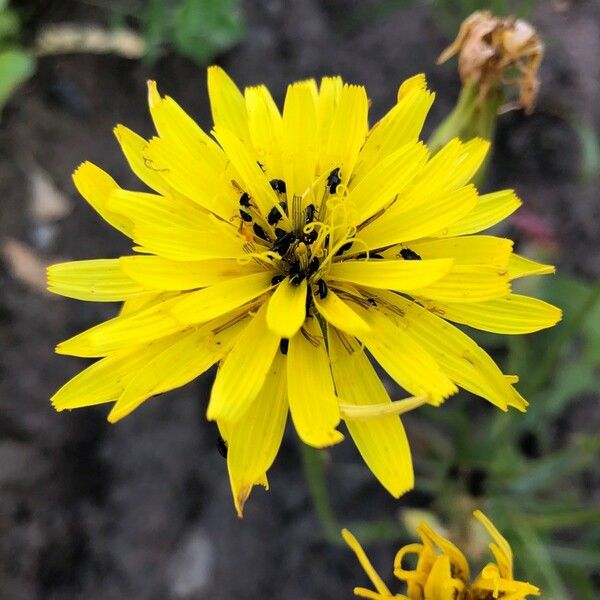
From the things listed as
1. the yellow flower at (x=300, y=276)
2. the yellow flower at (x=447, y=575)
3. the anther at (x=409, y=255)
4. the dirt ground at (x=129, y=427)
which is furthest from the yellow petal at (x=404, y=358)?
the dirt ground at (x=129, y=427)

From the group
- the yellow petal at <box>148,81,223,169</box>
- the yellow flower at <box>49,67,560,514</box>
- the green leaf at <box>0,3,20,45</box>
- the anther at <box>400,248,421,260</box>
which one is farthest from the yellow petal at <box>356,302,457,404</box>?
the green leaf at <box>0,3,20,45</box>

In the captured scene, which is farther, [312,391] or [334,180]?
[334,180]

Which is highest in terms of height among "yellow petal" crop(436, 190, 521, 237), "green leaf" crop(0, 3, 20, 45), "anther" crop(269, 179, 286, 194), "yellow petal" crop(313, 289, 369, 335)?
"green leaf" crop(0, 3, 20, 45)

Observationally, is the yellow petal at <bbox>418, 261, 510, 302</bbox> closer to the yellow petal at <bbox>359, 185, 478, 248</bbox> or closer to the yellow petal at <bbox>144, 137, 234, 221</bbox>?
the yellow petal at <bbox>359, 185, 478, 248</bbox>

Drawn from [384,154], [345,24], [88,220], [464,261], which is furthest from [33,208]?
[464,261]

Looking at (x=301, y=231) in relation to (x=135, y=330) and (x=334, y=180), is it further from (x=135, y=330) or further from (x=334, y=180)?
(x=135, y=330)

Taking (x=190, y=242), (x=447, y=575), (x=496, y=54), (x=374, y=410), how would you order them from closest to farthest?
(x=374, y=410), (x=190, y=242), (x=447, y=575), (x=496, y=54)

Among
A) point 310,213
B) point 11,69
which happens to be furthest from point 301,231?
point 11,69
